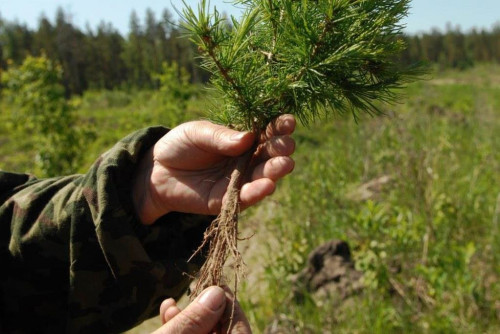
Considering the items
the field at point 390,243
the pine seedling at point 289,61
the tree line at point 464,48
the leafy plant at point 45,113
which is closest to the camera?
the pine seedling at point 289,61

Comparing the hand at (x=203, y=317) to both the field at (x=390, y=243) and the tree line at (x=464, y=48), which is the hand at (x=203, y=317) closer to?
the field at (x=390, y=243)

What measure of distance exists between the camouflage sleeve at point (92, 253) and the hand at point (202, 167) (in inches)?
2.6

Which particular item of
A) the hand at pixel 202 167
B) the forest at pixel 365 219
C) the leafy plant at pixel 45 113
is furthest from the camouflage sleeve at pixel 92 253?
the leafy plant at pixel 45 113

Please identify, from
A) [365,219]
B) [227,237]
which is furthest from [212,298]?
[365,219]

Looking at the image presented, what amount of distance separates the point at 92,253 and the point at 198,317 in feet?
1.73

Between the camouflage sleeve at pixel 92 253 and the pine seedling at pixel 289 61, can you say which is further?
the camouflage sleeve at pixel 92 253

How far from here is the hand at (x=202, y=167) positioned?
1.27m

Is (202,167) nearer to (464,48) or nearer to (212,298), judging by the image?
(212,298)

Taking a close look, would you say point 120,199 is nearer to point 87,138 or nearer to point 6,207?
point 6,207

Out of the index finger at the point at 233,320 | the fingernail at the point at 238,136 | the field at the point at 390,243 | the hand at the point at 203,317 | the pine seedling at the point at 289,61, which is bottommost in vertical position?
the field at the point at 390,243

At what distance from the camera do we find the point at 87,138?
6.59 m

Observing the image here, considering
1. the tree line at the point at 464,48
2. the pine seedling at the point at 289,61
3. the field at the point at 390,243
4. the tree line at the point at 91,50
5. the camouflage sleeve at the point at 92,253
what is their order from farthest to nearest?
the tree line at the point at 464,48 < the tree line at the point at 91,50 < the field at the point at 390,243 < the camouflage sleeve at the point at 92,253 < the pine seedling at the point at 289,61

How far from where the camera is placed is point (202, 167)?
1.55 m

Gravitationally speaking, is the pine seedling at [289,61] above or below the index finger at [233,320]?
above
